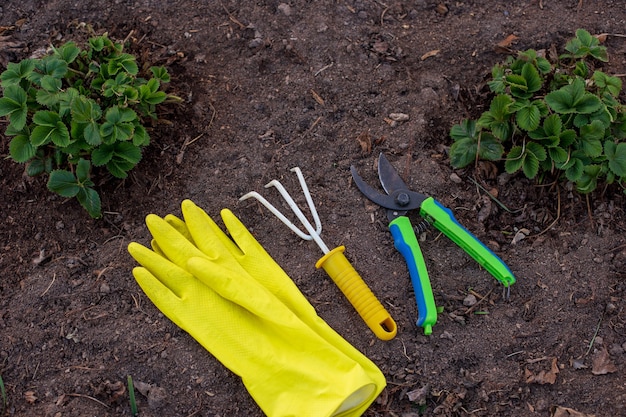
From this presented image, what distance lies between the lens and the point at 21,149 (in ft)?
8.11

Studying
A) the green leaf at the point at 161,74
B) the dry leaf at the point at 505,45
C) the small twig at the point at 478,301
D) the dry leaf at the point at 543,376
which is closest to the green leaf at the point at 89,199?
the green leaf at the point at 161,74

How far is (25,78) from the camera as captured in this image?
8.23ft

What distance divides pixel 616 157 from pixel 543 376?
2.92 feet

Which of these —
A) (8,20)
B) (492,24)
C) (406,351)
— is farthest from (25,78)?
(492,24)

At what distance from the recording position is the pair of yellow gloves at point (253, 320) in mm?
2195

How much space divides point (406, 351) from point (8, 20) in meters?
2.40

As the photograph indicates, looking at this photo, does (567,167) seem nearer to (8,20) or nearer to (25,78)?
(25,78)

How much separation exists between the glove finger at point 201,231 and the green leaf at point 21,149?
636 mm

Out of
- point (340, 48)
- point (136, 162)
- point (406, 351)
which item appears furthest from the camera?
point (340, 48)

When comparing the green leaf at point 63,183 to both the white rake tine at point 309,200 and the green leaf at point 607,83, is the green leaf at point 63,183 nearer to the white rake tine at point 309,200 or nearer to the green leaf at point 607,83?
the white rake tine at point 309,200

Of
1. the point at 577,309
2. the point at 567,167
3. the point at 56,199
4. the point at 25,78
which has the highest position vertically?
the point at 25,78

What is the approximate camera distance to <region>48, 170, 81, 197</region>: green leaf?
2.44 meters

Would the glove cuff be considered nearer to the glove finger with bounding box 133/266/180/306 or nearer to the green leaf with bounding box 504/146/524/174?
the glove finger with bounding box 133/266/180/306

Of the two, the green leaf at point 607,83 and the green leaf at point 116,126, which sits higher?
the green leaf at point 116,126
